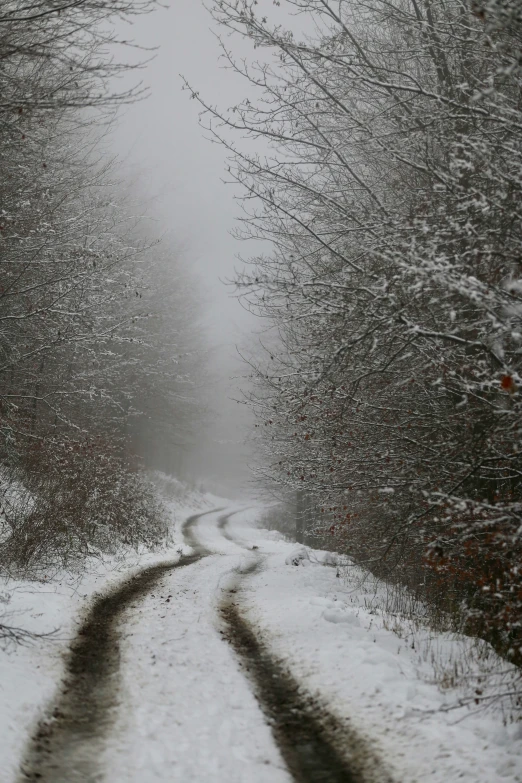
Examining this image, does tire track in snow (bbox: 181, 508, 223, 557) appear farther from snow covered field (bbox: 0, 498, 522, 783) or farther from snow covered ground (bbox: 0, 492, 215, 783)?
snow covered field (bbox: 0, 498, 522, 783)

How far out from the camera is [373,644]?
21.7 ft

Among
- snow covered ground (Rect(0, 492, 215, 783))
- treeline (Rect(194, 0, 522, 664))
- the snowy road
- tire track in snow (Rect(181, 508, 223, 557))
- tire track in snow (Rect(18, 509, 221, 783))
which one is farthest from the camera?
tire track in snow (Rect(181, 508, 223, 557))

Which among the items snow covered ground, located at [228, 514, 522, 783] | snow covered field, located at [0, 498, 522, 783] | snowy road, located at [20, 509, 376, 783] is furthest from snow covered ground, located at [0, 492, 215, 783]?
snow covered ground, located at [228, 514, 522, 783]

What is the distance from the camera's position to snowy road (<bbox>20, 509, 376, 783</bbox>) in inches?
157

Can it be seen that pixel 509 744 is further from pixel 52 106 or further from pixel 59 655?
pixel 52 106

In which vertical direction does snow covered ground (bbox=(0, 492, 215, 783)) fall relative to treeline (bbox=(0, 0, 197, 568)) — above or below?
below

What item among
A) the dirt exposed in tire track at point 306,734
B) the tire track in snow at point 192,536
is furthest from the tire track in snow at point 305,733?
the tire track in snow at point 192,536

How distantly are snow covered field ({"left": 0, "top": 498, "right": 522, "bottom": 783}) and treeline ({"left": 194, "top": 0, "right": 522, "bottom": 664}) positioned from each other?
1.14 metres

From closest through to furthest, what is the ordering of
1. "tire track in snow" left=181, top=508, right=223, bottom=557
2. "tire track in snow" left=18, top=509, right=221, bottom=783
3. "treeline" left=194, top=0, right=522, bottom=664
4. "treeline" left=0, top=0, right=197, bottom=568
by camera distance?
"tire track in snow" left=18, top=509, right=221, bottom=783 → "treeline" left=194, top=0, right=522, bottom=664 → "treeline" left=0, top=0, right=197, bottom=568 → "tire track in snow" left=181, top=508, right=223, bottom=557

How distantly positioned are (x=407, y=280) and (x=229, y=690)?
4946 mm

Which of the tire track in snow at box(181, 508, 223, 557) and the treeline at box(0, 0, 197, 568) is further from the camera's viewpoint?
the tire track in snow at box(181, 508, 223, 557)

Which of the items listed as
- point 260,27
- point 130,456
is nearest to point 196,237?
point 130,456

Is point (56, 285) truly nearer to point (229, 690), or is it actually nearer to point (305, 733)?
point (229, 690)

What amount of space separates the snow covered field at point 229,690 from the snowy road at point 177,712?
20mm
